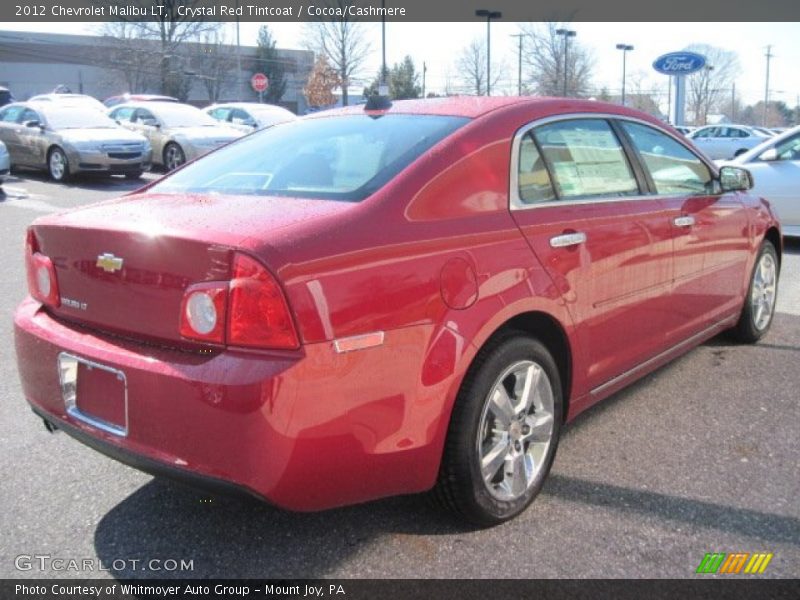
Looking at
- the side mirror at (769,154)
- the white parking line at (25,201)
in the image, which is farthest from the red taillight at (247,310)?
the white parking line at (25,201)

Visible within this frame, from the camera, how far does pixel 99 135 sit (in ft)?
48.3

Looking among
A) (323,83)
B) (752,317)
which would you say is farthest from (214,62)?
(752,317)

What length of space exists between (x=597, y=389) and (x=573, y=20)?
50.3 m

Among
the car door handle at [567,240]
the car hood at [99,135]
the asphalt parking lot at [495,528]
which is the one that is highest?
the car hood at [99,135]

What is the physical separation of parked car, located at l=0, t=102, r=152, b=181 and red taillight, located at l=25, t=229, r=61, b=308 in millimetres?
12374

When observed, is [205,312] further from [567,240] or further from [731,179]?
[731,179]

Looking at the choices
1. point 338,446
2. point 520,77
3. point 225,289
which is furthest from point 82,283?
point 520,77

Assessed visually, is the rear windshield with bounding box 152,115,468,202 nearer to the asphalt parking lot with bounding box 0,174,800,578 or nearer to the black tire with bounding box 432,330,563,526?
the black tire with bounding box 432,330,563,526

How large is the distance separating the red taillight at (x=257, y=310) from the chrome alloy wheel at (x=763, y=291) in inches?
149

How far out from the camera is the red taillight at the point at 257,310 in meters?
2.22

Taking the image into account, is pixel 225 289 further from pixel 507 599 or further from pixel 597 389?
pixel 597 389

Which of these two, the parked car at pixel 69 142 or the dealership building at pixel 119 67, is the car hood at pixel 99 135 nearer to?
the parked car at pixel 69 142

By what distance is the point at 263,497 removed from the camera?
225 centimetres

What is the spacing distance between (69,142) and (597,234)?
13.5 m
